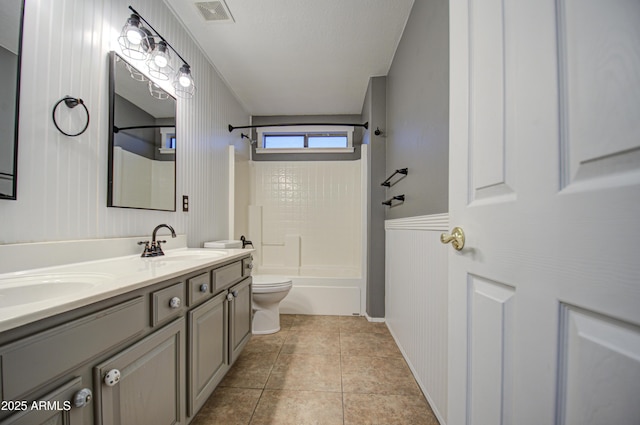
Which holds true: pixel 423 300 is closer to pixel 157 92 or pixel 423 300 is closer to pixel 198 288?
pixel 198 288

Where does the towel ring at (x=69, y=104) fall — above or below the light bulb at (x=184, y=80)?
below

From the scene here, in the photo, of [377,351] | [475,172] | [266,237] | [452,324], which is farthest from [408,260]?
[266,237]

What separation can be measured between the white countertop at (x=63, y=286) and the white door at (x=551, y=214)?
968mm

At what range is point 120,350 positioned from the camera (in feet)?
2.33

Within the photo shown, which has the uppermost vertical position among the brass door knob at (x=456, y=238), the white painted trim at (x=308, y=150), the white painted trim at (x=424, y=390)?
the white painted trim at (x=308, y=150)

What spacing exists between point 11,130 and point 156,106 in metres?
0.81

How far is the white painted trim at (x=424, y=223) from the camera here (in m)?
1.17

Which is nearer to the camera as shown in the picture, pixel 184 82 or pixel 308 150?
pixel 184 82

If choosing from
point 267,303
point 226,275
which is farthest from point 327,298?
point 226,275

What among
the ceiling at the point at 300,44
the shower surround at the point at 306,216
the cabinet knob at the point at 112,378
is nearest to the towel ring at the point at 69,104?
the cabinet knob at the point at 112,378

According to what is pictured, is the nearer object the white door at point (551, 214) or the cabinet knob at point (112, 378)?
the white door at point (551, 214)

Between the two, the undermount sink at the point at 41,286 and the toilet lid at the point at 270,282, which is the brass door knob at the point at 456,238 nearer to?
the undermount sink at the point at 41,286

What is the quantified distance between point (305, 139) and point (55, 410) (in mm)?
3303

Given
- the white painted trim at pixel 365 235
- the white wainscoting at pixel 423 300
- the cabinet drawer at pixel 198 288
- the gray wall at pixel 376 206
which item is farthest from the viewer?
the white painted trim at pixel 365 235
